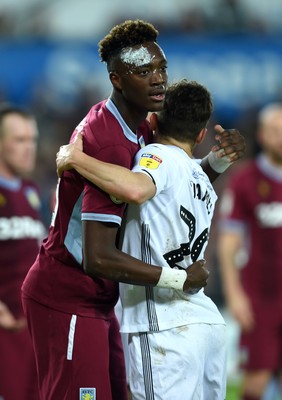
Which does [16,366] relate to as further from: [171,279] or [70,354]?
[171,279]

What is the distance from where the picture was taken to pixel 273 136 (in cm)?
854

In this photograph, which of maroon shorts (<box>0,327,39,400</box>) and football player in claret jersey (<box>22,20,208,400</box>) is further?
maroon shorts (<box>0,327,39,400</box>)

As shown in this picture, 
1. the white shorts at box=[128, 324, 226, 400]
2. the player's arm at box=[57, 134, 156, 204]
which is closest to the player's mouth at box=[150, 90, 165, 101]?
the player's arm at box=[57, 134, 156, 204]

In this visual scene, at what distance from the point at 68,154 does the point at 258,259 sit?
4.46m

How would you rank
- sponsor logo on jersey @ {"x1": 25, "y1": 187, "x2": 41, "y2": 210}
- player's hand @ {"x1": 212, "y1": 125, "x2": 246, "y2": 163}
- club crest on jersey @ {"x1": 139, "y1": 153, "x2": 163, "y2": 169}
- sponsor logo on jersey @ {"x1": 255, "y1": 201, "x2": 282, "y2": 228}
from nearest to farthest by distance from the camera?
club crest on jersey @ {"x1": 139, "y1": 153, "x2": 163, "y2": 169}, player's hand @ {"x1": 212, "y1": 125, "x2": 246, "y2": 163}, sponsor logo on jersey @ {"x1": 25, "y1": 187, "x2": 41, "y2": 210}, sponsor logo on jersey @ {"x1": 255, "y1": 201, "x2": 282, "y2": 228}

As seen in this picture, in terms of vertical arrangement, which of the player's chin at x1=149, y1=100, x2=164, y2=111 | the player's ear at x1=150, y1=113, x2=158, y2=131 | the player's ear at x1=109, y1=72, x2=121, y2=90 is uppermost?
the player's ear at x1=109, y1=72, x2=121, y2=90

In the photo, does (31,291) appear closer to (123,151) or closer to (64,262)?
(64,262)

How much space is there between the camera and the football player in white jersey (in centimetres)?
442

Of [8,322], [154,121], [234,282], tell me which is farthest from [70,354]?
[234,282]

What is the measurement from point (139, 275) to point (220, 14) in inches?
467

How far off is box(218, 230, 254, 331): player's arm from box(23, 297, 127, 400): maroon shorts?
12.5 feet

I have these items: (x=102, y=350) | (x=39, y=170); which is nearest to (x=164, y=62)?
(x=102, y=350)

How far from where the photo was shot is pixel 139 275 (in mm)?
4328

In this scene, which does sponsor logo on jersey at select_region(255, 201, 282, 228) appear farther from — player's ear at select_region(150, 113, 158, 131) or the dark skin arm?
the dark skin arm
